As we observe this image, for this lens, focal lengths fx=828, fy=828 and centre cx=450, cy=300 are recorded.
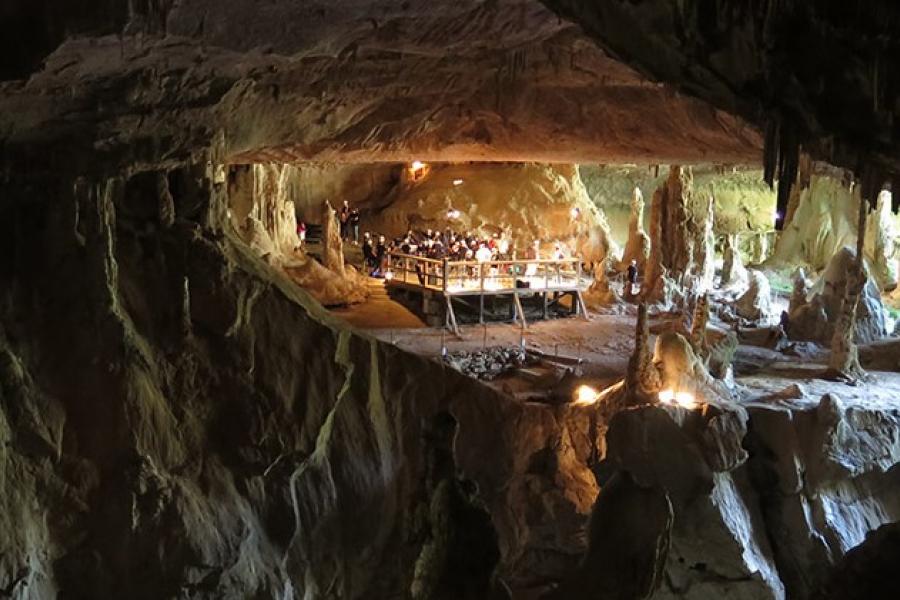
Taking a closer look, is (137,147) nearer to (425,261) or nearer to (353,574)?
(353,574)

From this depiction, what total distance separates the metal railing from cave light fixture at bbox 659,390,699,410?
6410 mm

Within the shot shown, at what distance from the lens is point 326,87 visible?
10.2 m

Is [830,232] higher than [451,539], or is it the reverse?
[830,232]

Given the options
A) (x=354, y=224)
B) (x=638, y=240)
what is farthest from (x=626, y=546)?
(x=354, y=224)

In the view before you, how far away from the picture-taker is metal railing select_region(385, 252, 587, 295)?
1919 centimetres

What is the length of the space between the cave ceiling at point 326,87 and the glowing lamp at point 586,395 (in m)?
4.24

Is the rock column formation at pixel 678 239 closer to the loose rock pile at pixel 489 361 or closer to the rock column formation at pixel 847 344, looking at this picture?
the rock column formation at pixel 847 344

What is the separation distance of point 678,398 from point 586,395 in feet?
5.28

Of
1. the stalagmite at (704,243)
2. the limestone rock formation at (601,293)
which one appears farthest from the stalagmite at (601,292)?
the stalagmite at (704,243)

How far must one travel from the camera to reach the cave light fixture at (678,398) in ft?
43.7

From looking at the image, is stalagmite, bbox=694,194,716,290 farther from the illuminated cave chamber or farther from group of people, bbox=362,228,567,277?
the illuminated cave chamber

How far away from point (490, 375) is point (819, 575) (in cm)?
629

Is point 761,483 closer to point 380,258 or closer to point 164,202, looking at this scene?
point 164,202

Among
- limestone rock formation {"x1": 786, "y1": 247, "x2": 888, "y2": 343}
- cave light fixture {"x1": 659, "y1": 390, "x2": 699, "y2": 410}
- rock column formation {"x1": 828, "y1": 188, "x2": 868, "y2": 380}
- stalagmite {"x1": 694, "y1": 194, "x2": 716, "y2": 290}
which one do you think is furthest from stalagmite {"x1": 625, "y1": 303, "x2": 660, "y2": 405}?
stalagmite {"x1": 694, "y1": 194, "x2": 716, "y2": 290}
